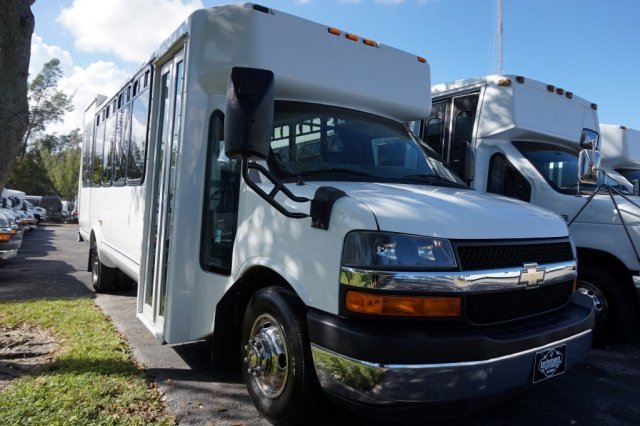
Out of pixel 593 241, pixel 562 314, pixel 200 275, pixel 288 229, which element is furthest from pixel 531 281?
pixel 593 241

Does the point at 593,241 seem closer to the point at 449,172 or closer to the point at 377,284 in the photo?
the point at 449,172

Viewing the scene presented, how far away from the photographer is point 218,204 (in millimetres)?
3969

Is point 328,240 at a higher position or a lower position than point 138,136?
lower

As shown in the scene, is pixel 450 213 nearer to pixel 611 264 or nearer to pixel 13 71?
pixel 611 264

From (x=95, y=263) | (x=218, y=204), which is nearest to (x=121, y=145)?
(x=95, y=263)

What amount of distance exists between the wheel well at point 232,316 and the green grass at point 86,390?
1.88ft

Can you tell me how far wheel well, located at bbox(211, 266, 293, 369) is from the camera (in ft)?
11.8

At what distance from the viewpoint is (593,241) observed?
17.5 ft

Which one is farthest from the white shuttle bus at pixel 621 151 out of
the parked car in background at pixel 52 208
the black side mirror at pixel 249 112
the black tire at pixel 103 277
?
the parked car in background at pixel 52 208

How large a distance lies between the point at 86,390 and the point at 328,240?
7.89 ft

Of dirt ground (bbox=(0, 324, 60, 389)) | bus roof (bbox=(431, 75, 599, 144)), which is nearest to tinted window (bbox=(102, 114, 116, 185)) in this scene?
dirt ground (bbox=(0, 324, 60, 389))

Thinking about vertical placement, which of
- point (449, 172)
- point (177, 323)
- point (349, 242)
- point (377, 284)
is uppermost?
point (449, 172)

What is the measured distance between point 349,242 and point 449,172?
211cm

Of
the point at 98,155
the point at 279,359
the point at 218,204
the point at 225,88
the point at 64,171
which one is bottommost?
the point at 279,359
